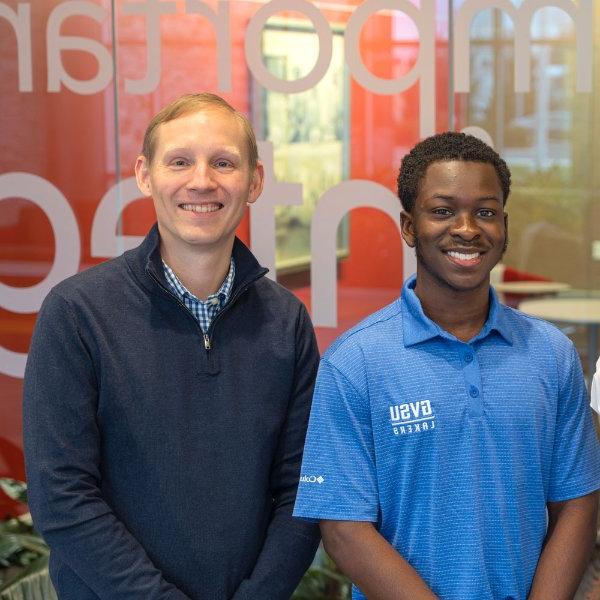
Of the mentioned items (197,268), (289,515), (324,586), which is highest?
(197,268)

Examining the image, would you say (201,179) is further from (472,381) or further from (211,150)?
(472,381)

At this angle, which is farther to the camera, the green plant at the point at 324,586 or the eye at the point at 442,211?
the green plant at the point at 324,586

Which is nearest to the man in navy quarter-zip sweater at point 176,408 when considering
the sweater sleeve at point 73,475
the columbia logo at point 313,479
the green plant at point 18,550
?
the sweater sleeve at point 73,475

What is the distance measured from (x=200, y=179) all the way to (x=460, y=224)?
0.55 metres

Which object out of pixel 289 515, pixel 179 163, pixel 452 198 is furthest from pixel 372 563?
pixel 179 163

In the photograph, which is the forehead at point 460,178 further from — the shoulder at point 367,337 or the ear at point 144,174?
the ear at point 144,174

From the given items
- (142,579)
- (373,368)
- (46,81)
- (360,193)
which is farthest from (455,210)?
(46,81)

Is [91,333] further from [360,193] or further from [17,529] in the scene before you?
[17,529]

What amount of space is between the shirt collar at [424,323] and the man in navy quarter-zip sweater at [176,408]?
334 millimetres

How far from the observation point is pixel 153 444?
2203 millimetres

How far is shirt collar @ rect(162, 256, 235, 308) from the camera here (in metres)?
2.31

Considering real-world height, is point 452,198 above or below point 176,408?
above

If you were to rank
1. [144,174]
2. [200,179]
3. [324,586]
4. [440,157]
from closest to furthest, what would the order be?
[440,157] → [200,179] → [144,174] → [324,586]

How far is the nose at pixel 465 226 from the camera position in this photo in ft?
6.71
